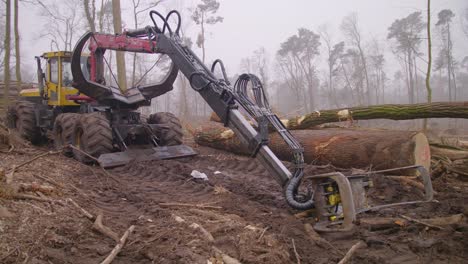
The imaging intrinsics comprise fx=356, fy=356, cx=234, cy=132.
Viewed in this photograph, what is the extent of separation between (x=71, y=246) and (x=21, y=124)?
7.68m

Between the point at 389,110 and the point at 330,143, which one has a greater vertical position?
the point at 389,110

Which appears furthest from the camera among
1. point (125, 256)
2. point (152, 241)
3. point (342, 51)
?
point (342, 51)

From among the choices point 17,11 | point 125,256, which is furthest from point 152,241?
point 17,11

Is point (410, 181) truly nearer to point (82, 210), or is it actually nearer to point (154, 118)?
point (82, 210)

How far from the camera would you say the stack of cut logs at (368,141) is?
614 cm

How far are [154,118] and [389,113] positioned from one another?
557 centimetres

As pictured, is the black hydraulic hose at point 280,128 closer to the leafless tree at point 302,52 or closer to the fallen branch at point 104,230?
the fallen branch at point 104,230

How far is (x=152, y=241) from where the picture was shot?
327 centimetres

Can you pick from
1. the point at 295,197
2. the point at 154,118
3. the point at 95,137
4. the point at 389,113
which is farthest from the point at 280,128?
the point at 154,118

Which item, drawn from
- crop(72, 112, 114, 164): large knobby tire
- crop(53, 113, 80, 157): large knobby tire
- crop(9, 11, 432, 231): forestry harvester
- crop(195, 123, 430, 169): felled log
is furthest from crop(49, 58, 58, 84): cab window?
crop(195, 123, 430, 169): felled log

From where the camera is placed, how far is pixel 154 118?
914 centimetres

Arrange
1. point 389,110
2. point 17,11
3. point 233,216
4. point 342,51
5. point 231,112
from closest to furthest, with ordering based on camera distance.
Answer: point 233,216 < point 231,112 < point 389,110 < point 17,11 < point 342,51

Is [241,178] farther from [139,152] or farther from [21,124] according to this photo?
[21,124]

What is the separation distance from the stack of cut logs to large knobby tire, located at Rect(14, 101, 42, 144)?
18.1 feet
